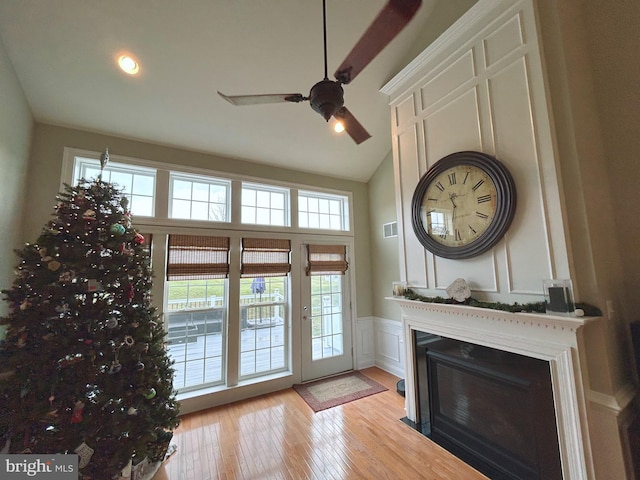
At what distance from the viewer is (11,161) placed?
89.1 inches

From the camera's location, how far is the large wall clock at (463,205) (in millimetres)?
2104

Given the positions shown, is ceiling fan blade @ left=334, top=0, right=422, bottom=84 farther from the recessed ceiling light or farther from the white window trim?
the white window trim

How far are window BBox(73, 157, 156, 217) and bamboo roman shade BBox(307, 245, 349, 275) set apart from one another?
85.2 inches

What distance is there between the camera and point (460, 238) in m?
2.39

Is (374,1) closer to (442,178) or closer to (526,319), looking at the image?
(442,178)

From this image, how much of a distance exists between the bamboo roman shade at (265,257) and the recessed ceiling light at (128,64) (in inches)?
82.0

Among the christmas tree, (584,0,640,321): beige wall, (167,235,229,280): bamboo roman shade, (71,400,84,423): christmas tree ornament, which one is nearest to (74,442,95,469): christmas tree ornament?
the christmas tree

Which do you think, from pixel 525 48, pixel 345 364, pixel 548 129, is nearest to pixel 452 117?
pixel 525 48

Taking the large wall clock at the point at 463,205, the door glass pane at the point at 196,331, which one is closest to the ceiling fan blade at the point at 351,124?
the large wall clock at the point at 463,205

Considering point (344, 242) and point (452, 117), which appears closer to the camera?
point (452, 117)

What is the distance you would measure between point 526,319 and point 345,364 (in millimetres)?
2880

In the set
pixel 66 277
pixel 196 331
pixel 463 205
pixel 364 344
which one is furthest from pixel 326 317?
pixel 66 277

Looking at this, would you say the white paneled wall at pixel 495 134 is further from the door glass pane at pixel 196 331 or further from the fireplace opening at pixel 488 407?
the door glass pane at pixel 196 331

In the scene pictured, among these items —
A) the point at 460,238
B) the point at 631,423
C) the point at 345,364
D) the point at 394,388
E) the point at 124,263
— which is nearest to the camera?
the point at 631,423
